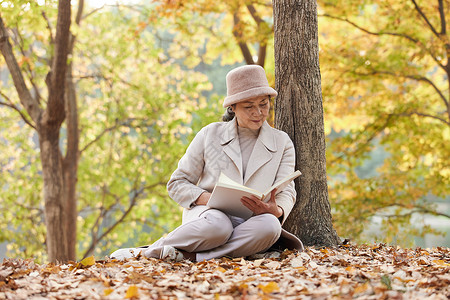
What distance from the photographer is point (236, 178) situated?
3814mm

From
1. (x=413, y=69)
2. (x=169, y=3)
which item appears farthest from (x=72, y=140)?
(x=413, y=69)

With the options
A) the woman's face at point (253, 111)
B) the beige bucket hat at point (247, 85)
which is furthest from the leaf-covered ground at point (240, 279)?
the beige bucket hat at point (247, 85)

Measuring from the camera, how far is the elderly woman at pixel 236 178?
351cm

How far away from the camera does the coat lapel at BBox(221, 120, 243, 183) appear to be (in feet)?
12.6

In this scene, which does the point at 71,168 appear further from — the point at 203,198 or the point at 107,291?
the point at 107,291

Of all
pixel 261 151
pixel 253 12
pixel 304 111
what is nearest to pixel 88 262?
pixel 261 151

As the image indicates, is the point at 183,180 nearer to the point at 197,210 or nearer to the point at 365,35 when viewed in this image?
the point at 197,210

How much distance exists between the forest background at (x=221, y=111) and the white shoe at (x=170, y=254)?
242cm

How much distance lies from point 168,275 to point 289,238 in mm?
1123

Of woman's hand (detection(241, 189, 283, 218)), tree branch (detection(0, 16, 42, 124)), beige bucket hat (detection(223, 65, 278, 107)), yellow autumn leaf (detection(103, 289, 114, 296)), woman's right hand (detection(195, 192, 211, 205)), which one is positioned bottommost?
yellow autumn leaf (detection(103, 289, 114, 296))

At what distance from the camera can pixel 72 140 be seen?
416 inches

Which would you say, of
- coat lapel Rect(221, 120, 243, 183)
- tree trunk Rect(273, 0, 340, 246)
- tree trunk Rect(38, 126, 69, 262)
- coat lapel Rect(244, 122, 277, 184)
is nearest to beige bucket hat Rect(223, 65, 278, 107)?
coat lapel Rect(221, 120, 243, 183)

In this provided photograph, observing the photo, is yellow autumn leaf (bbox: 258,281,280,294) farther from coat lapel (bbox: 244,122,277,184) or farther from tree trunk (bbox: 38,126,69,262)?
tree trunk (bbox: 38,126,69,262)

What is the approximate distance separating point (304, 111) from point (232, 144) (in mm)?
719
